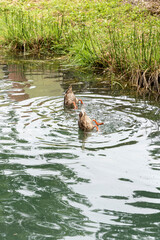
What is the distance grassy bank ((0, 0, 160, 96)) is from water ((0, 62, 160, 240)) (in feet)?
4.22

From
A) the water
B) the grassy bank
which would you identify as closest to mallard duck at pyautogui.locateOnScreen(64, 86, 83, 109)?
the water

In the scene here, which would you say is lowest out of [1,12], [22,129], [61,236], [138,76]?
[61,236]

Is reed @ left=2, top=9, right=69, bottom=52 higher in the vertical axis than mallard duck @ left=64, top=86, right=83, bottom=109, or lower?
higher

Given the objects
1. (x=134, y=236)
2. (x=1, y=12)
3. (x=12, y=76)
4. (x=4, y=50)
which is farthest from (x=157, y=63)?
(x=1, y=12)

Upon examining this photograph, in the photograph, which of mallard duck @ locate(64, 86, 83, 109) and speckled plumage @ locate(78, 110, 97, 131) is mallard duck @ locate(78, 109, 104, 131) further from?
mallard duck @ locate(64, 86, 83, 109)

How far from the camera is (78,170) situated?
5078 mm

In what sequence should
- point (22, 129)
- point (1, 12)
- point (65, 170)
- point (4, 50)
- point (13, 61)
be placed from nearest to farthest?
1. point (65, 170)
2. point (22, 129)
3. point (13, 61)
4. point (4, 50)
5. point (1, 12)

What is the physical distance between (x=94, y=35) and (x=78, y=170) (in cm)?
714

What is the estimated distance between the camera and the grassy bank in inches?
367

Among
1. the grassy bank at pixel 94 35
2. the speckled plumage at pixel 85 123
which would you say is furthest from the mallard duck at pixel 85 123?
the grassy bank at pixel 94 35

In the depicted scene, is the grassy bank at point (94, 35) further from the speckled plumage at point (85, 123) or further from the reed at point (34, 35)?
the speckled plumage at point (85, 123)

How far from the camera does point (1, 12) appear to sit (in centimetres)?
1659

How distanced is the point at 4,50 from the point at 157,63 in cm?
687

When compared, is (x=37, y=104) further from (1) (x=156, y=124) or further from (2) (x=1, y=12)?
(2) (x=1, y=12)
